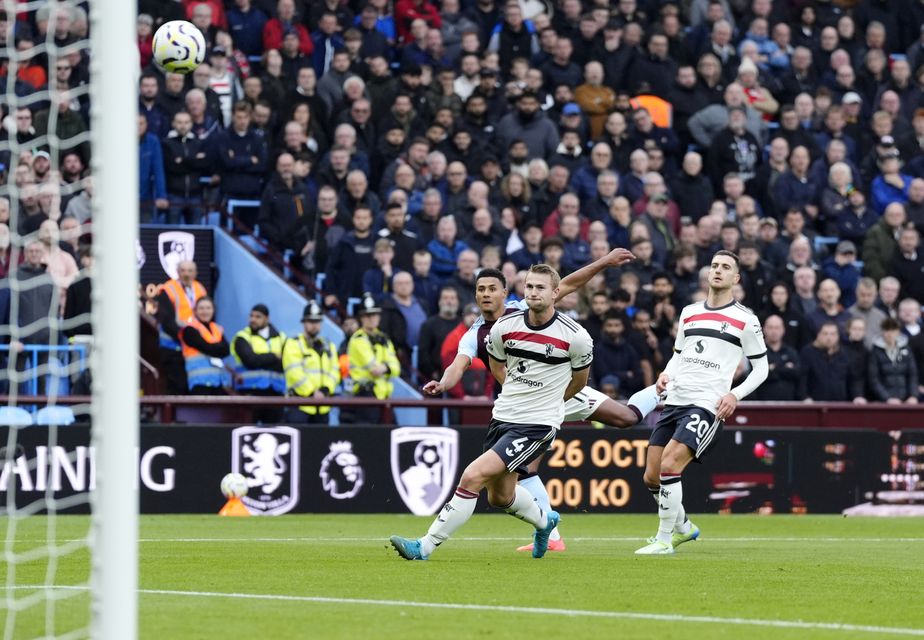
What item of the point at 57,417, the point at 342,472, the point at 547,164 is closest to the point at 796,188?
the point at 547,164

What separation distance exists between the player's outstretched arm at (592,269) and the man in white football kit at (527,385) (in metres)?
0.44

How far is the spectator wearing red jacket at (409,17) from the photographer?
22.9 metres

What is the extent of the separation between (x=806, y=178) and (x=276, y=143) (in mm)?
7300

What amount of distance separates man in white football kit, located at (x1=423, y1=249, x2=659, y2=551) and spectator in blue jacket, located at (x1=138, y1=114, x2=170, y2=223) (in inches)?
320

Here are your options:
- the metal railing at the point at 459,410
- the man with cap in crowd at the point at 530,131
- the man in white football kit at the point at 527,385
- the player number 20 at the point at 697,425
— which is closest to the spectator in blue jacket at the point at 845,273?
the metal railing at the point at 459,410

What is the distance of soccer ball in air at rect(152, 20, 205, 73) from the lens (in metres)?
14.0

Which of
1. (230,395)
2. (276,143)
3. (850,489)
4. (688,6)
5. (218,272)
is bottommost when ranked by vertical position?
(850,489)

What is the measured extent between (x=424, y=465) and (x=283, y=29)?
687 cm

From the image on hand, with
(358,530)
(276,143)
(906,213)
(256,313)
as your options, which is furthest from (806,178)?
(358,530)

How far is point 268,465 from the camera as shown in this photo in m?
17.8

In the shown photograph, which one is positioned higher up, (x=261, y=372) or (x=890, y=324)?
(x=890, y=324)

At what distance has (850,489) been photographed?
19.4 metres

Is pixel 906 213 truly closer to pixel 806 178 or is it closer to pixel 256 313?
pixel 806 178

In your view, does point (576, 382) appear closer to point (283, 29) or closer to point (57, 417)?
point (57, 417)
